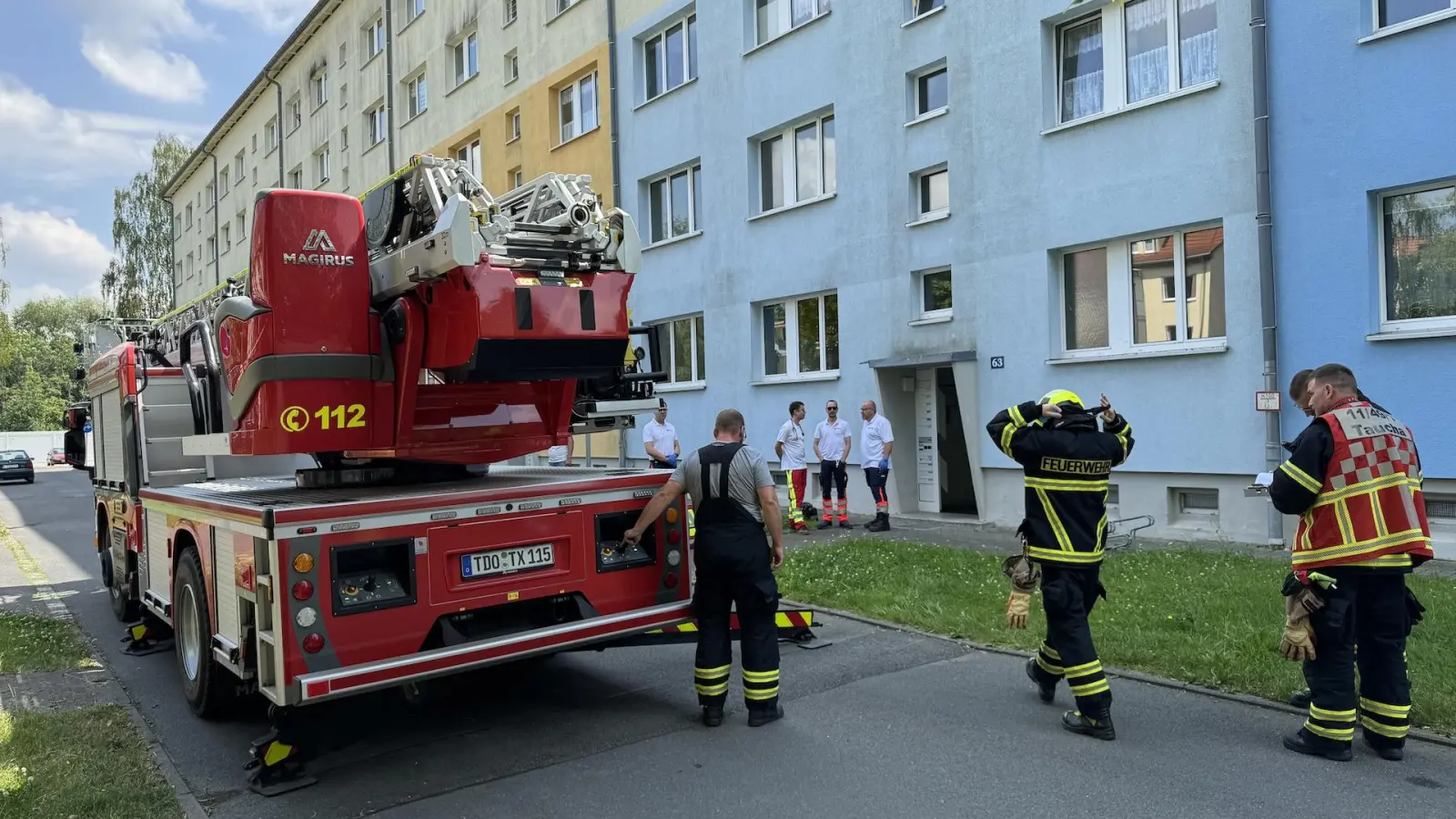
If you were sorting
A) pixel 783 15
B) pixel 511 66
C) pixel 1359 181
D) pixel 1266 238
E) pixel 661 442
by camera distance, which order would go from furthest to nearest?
pixel 511 66 → pixel 783 15 → pixel 661 442 → pixel 1266 238 → pixel 1359 181

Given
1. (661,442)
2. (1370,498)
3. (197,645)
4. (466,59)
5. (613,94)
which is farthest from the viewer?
(466,59)

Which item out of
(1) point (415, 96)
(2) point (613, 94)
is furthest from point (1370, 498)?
(1) point (415, 96)

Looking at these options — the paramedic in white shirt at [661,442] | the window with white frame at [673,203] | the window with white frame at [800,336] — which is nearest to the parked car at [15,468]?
the window with white frame at [673,203]

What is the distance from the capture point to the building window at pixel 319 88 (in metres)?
35.2

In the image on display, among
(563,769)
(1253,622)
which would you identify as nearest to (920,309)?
(1253,622)

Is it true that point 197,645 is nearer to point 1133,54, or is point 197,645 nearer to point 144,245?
point 1133,54

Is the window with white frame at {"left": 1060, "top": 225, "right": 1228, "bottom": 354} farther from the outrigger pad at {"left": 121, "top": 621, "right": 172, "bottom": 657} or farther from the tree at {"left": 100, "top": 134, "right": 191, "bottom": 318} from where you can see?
the tree at {"left": 100, "top": 134, "right": 191, "bottom": 318}

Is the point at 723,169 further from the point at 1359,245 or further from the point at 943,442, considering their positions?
the point at 1359,245

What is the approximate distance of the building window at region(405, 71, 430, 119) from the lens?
94.7ft

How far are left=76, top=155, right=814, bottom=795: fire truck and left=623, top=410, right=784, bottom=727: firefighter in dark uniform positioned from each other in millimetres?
410

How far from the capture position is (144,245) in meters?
56.8

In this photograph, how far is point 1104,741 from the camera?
5012mm

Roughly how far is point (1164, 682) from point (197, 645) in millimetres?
5651

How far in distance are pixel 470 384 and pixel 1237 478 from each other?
319 inches
